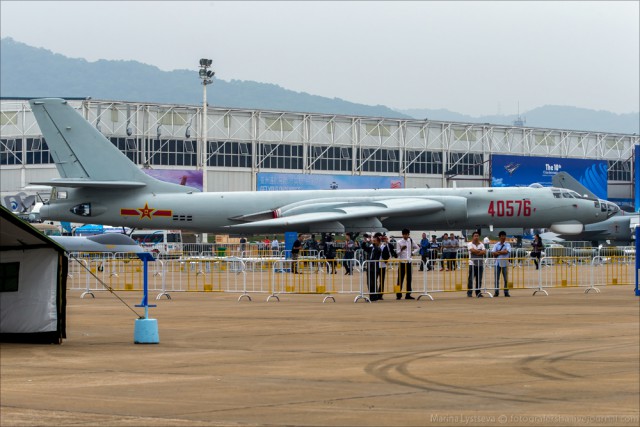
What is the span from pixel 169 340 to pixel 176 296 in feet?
39.2

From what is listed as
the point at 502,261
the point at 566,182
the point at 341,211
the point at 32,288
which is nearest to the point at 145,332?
the point at 32,288

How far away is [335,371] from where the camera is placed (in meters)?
10.9

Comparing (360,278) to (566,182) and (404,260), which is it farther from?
(566,182)

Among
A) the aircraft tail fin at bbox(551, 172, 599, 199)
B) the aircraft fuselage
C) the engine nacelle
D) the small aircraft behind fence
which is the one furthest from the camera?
the aircraft tail fin at bbox(551, 172, 599, 199)

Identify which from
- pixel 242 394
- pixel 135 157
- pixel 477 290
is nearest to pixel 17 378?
pixel 242 394

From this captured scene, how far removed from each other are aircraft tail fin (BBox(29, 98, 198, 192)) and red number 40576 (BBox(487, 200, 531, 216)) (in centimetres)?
1556

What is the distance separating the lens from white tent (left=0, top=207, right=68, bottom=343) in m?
13.7

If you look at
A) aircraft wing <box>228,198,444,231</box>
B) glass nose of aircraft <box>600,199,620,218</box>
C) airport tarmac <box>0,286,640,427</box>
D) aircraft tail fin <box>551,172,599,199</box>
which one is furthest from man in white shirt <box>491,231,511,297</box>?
aircraft tail fin <box>551,172,599,199</box>

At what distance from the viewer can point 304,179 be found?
81.5 meters

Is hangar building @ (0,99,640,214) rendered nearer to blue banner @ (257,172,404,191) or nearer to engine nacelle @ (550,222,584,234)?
blue banner @ (257,172,404,191)

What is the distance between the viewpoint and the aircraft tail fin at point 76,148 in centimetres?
4244

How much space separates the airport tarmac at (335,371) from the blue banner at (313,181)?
198ft

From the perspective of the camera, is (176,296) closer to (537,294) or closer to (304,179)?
(537,294)

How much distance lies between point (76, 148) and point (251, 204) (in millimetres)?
7880
